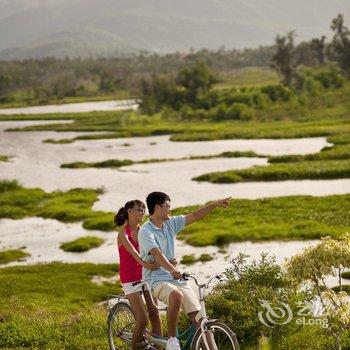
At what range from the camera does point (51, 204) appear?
161 feet

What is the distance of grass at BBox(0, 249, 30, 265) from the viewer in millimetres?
34312

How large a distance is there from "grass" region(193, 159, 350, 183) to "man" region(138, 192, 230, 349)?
4357cm

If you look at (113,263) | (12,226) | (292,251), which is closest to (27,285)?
(113,263)

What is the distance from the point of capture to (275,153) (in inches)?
2675

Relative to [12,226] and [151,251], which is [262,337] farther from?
[12,226]

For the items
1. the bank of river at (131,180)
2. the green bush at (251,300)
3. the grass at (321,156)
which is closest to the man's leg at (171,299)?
the green bush at (251,300)

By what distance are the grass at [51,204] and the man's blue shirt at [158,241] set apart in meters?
29.9

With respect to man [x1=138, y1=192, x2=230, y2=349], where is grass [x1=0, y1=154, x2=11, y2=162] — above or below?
below

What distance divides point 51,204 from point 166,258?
39405mm

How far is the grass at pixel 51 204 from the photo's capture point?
146 ft

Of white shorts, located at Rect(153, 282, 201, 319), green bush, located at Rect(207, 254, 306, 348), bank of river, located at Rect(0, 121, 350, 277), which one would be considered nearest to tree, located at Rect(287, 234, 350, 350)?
green bush, located at Rect(207, 254, 306, 348)

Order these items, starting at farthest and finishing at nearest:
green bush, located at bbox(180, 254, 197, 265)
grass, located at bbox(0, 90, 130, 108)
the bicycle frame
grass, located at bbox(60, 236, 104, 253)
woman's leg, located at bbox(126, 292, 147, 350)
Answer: grass, located at bbox(0, 90, 130, 108) → grass, located at bbox(60, 236, 104, 253) → green bush, located at bbox(180, 254, 197, 265) → woman's leg, located at bbox(126, 292, 147, 350) → the bicycle frame

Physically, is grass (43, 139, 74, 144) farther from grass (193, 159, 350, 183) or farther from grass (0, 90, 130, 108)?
grass (0, 90, 130, 108)

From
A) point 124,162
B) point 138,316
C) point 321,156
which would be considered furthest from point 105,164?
point 138,316
